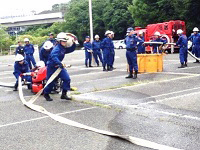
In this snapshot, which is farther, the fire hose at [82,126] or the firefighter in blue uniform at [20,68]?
the firefighter in blue uniform at [20,68]

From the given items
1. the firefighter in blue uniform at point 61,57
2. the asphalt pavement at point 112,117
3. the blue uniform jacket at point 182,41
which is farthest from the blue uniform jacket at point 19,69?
the blue uniform jacket at point 182,41

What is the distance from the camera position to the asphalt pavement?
595cm

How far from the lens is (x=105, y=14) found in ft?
231

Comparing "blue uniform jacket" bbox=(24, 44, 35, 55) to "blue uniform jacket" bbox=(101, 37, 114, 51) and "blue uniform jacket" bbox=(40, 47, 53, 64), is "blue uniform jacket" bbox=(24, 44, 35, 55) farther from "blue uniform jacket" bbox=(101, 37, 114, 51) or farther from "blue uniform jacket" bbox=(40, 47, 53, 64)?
"blue uniform jacket" bbox=(40, 47, 53, 64)

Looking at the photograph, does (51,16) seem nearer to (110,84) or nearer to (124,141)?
(110,84)

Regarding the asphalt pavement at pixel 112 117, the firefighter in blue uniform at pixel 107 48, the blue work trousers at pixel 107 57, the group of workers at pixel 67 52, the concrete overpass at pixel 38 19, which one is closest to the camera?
the asphalt pavement at pixel 112 117

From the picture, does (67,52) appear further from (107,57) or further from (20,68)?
(107,57)

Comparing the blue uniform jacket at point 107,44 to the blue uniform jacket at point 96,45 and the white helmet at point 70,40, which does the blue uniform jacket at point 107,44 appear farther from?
the white helmet at point 70,40

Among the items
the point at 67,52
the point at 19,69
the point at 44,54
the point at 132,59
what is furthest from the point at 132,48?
the point at 19,69

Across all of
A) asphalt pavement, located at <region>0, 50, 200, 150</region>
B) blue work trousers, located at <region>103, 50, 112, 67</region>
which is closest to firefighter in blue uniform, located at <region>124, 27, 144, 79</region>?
asphalt pavement, located at <region>0, 50, 200, 150</region>

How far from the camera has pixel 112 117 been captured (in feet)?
24.9

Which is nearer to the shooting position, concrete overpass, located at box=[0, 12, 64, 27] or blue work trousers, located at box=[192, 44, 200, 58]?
blue work trousers, located at box=[192, 44, 200, 58]

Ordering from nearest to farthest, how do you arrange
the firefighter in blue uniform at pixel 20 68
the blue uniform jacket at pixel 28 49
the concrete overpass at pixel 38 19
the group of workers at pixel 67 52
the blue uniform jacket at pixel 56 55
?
the blue uniform jacket at pixel 56 55 < the group of workers at pixel 67 52 < the firefighter in blue uniform at pixel 20 68 < the blue uniform jacket at pixel 28 49 < the concrete overpass at pixel 38 19

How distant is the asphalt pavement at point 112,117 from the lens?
5949mm
